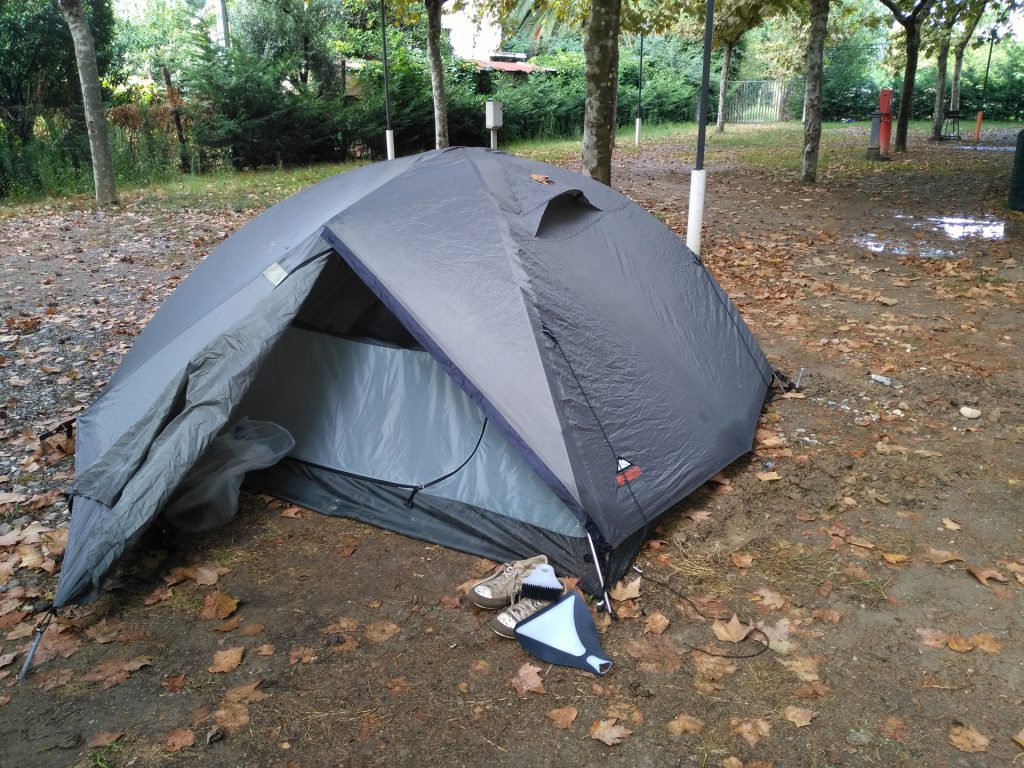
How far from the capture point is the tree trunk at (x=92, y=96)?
10625 mm

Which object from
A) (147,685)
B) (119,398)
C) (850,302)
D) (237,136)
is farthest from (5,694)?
(237,136)

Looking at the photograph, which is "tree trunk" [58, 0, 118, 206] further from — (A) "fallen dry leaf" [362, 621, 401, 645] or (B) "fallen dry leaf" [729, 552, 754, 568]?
(B) "fallen dry leaf" [729, 552, 754, 568]

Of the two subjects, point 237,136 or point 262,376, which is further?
point 237,136

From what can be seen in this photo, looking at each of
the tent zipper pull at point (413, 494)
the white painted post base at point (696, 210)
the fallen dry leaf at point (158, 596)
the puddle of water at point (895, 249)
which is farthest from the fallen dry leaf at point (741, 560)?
the puddle of water at point (895, 249)

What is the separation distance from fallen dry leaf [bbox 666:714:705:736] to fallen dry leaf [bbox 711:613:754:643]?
443 mm

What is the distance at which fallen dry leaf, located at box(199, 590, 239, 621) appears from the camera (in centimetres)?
312

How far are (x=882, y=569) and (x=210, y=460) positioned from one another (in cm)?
307

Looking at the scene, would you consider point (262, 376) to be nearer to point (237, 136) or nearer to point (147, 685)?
point (147, 685)

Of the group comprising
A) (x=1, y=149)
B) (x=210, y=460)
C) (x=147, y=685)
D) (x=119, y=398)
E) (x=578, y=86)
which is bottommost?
(x=147, y=685)

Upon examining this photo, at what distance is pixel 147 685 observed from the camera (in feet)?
9.09

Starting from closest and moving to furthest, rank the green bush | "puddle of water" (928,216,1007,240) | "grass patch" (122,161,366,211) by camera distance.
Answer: "puddle of water" (928,216,1007,240) → "grass patch" (122,161,366,211) → the green bush

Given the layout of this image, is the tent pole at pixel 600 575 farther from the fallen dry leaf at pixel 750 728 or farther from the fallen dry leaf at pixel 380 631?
the fallen dry leaf at pixel 380 631

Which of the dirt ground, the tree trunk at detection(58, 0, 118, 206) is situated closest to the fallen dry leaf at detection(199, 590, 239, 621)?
the dirt ground

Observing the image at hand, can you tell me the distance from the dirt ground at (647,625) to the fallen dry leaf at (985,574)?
0.01 metres
